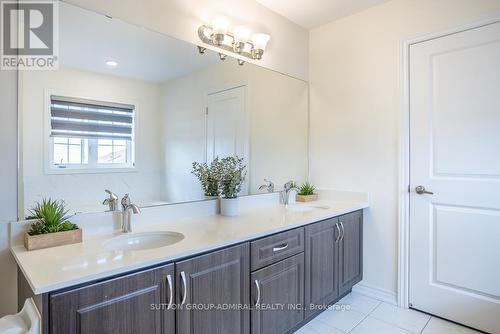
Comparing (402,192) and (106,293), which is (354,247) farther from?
(106,293)

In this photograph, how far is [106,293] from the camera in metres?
1.07

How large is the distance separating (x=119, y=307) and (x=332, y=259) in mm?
1565

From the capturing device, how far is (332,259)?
7.16 feet

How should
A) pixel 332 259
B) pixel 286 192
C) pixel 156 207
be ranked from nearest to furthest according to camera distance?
pixel 156 207, pixel 332 259, pixel 286 192

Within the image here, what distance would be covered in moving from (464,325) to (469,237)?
63cm

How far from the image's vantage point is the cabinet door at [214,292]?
1.30 meters

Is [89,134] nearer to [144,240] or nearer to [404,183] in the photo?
[144,240]

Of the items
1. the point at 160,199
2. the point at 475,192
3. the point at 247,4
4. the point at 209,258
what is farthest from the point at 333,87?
the point at 209,258

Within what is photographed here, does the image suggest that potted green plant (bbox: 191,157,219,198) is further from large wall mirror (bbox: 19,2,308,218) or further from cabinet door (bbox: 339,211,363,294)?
cabinet door (bbox: 339,211,363,294)

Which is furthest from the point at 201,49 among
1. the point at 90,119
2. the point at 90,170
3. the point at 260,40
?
the point at 90,170

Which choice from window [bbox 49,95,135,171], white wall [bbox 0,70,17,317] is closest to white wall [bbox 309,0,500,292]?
window [bbox 49,95,135,171]

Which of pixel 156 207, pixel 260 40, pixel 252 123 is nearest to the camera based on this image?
pixel 156 207

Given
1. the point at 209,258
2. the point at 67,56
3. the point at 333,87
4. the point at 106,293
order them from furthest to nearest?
the point at 333,87 < the point at 67,56 < the point at 209,258 < the point at 106,293

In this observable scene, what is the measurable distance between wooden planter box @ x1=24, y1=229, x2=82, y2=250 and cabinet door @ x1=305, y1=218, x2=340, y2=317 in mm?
1349
